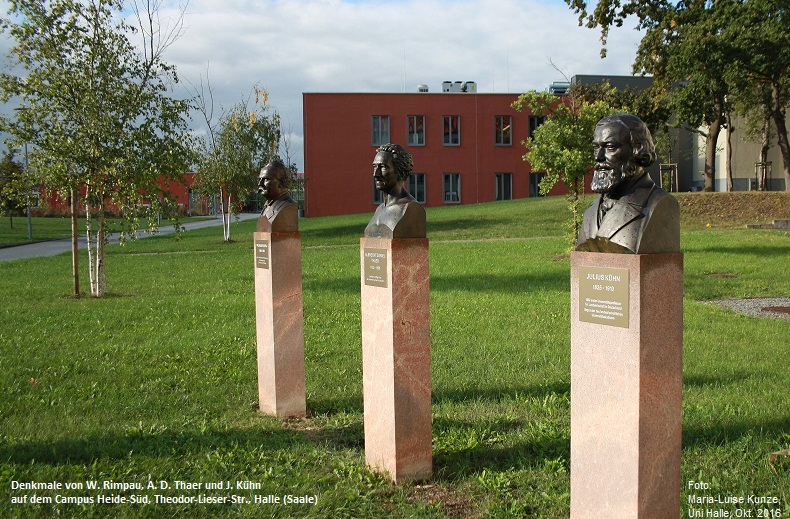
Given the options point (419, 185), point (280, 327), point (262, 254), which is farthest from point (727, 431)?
point (419, 185)

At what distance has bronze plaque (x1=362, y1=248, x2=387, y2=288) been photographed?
4.66 meters

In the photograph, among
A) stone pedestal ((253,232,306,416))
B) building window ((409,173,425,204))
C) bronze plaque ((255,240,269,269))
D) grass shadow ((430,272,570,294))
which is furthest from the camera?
building window ((409,173,425,204))

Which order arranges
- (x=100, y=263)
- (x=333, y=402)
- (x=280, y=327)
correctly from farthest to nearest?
(x=100, y=263), (x=333, y=402), (x=280, y=327)

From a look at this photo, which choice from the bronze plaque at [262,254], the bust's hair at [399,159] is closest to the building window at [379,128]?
the bronze plaque at [262,254]

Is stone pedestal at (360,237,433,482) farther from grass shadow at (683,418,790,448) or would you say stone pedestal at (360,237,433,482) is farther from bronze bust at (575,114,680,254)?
grass shadow at (683,418,790,448)

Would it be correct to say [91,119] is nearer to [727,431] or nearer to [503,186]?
[727,431]

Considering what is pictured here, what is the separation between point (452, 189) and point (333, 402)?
38379 millimetres

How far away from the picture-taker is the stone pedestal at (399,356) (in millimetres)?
4609

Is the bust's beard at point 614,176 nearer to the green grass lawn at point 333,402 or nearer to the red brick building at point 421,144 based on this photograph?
the green grass lawn at point 333,402

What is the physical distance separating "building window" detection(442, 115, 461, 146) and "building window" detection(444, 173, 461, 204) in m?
2.14

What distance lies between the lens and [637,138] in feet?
11.0

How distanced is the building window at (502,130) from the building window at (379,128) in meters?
6.89

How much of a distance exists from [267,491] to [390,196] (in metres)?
2.19

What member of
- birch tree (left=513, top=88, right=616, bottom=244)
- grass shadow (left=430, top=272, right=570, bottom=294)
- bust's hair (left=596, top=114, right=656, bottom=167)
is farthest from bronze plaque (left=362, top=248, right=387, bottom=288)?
birch tree (left=513, top=88, right=616, bottom=244)
